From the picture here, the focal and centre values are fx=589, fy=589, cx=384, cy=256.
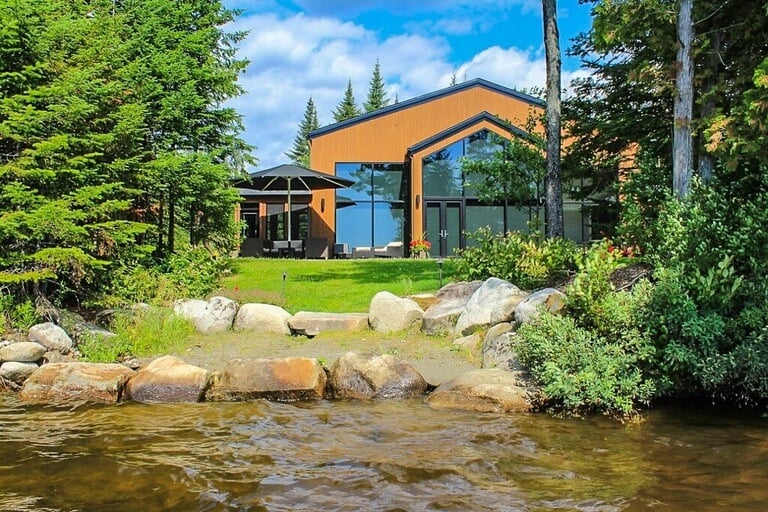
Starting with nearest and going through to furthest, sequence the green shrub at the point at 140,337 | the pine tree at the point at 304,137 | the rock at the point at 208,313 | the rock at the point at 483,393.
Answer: the rock at the point at 483,393 → the green shrub at the point at 140,337 → the rock at the point at 208,313 → the pine tree at the point at 304,137

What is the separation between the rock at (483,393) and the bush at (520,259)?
11.5 ft

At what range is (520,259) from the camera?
35.6 ft

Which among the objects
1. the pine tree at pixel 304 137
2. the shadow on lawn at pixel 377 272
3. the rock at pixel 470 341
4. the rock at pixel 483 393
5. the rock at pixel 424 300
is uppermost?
the pine tree at pixel 304 137

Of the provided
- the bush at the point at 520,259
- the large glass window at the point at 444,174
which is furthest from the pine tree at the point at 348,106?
the bush at the point at 520,259

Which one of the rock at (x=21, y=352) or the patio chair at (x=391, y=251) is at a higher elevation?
the patio chair at (x=391, y=251)

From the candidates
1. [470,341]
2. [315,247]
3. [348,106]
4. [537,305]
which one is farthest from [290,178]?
[348,106]

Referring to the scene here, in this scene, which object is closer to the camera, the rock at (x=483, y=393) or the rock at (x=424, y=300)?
the rock at (x=483, y=393)

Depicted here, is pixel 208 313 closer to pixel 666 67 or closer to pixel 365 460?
pixel 365 460

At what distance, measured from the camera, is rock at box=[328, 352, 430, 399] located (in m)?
7.50

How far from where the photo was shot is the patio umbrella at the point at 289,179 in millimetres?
19203

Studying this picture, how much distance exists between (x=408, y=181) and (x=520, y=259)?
45.3 ft

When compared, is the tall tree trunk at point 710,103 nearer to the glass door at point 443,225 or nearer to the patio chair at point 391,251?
the glass door at point 443,225

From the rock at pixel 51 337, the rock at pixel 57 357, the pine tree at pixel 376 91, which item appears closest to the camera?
the rock at pixel 57 357

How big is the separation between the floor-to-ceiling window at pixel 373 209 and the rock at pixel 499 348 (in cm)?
1603
